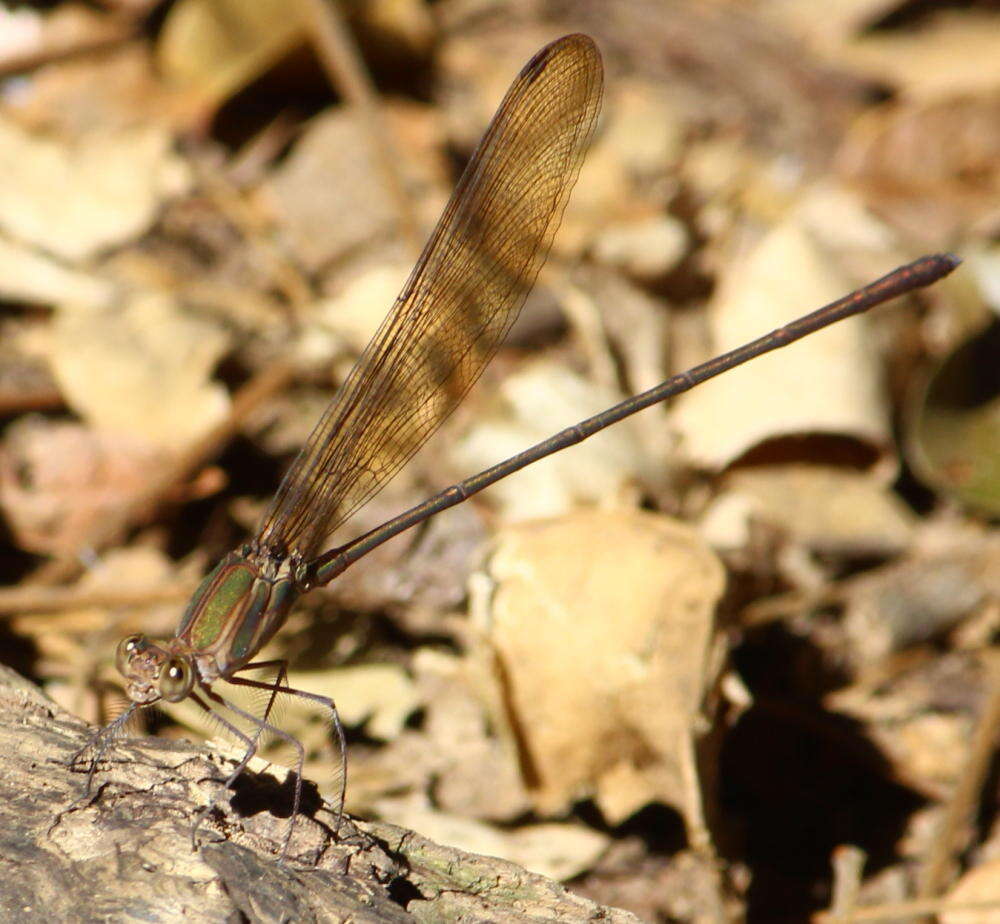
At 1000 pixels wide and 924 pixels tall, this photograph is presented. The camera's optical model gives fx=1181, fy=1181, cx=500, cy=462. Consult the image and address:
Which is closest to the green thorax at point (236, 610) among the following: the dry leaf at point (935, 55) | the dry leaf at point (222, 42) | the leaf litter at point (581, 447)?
the leaf litter at point (581, 447)

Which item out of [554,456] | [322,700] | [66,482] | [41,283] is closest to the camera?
[322,700]

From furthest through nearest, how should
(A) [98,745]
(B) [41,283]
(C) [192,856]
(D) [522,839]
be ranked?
(B) [41,283], (D) [522,839], (A) [98,745], (C) [192,856]

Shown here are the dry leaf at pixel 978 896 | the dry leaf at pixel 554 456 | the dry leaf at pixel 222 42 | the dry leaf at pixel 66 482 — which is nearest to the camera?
the dry leaf at pixel 978 896

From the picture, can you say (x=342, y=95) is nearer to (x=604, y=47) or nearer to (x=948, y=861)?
(x=604, y=47)

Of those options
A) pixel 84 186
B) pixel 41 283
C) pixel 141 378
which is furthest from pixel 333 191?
pixel 141 378

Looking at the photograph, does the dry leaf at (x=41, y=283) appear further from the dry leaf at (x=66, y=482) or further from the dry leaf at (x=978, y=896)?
the dry leaf at (x=978, y=896)

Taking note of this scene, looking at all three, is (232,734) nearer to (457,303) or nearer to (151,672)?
(151,672)

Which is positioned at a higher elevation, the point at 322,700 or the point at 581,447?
the point at 581,447

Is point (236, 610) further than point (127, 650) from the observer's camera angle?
Yes
